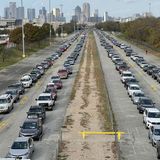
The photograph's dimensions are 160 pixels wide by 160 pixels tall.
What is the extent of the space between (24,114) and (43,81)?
22478 millimetres

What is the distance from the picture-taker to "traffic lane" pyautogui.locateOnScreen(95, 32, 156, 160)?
27.5 meters

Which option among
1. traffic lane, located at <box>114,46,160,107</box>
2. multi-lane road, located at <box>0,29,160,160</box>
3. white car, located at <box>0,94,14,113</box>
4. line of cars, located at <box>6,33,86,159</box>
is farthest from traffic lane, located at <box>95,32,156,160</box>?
white car, located at <box>0,94,14,113</box>

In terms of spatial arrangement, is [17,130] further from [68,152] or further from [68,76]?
[68,76]

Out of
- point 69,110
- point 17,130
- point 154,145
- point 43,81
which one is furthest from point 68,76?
point 154,145

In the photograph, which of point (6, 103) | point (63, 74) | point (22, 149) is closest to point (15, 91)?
point (6, 103)

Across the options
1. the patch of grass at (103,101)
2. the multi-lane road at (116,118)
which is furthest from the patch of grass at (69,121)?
the patch of grass at (103,101)

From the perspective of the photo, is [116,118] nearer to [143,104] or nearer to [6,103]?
[143,104]

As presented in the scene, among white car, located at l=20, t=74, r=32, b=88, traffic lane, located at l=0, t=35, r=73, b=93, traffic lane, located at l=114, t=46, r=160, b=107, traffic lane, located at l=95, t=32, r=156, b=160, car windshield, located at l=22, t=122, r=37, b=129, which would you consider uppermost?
car windshield, located at l=22, t=122, r=37, b=129

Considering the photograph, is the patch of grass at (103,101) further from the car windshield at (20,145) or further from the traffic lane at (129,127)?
the car windshield at (20,145)

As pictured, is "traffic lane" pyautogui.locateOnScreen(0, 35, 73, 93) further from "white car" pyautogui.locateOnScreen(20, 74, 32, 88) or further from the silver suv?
the silver suv

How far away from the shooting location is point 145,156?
88.3 feet

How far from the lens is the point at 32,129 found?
30734 mm

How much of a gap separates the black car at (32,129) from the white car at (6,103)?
926cm

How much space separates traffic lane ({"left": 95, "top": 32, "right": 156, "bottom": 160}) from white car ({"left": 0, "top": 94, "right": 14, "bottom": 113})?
30.0ft
